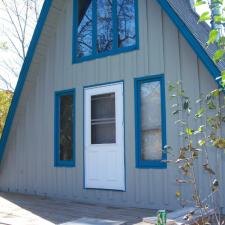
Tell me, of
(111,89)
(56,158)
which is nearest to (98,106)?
(111,89)

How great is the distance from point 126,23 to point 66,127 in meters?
2.30

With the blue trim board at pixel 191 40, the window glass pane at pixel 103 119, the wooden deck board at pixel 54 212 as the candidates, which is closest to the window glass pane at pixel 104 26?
the window glass pane at pixel 103 119

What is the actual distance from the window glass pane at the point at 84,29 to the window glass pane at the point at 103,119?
39.2 inches

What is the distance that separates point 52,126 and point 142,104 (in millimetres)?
2128

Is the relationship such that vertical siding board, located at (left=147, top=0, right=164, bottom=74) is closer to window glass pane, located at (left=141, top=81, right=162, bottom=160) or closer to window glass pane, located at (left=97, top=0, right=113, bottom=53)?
window glass pane, located at (left=141, top=81, right=162, bottom=160)

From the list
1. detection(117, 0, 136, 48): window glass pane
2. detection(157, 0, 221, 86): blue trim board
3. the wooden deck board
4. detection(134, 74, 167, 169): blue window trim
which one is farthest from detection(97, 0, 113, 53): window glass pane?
the wooden deck board

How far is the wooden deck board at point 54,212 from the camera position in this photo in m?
4.93

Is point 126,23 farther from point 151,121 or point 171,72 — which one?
point 151,121

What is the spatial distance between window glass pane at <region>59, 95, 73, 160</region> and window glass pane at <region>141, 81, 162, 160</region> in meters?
1.65

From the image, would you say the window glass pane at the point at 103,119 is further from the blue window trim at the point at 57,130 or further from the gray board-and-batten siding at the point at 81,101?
the blue window trim at the point at 57,130

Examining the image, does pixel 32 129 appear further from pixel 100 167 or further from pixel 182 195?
pixel 182 195

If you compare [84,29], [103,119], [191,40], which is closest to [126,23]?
[84,29]

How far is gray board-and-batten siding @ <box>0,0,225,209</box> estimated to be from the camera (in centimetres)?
570

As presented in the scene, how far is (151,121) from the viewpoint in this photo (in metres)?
6.05
